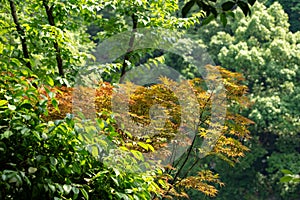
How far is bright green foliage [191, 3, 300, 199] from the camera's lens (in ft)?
34.6

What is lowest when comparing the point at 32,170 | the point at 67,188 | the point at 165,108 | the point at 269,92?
the point at 269,92

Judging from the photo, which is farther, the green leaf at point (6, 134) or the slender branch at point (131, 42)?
the slender branch at point (131, 42)

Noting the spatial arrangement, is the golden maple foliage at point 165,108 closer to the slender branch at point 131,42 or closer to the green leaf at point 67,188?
the slender branch at point 131,42

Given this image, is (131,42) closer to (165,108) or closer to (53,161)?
(165,108)

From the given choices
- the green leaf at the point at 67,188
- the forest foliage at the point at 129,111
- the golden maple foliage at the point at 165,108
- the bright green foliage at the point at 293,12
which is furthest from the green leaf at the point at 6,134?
the bright green foliage at the point at 293,12

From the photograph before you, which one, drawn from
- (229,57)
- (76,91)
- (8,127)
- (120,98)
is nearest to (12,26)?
(76,91)

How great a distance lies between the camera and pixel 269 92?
11.1 metres

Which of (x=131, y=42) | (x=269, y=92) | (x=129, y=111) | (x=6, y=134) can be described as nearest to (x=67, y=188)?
(x=6, y=134)

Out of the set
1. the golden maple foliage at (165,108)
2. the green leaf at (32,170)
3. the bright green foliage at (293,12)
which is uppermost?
the green leaf at (32,170)

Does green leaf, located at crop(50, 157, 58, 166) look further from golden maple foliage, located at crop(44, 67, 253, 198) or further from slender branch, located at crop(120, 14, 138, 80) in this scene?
slender branch, located at crop(120, 14, 138, 80)

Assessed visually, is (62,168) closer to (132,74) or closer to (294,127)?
(132,74)

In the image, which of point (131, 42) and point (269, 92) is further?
point (269, 92)

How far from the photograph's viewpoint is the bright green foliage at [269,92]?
10548 millimetres

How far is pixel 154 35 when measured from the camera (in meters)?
4.36
